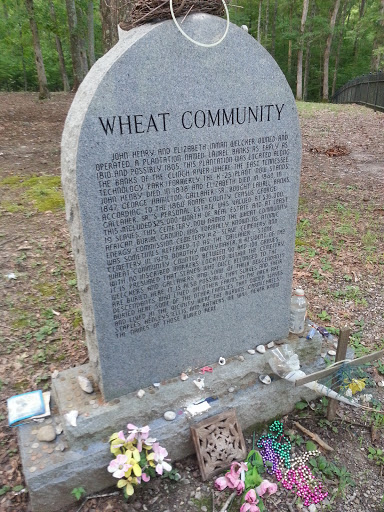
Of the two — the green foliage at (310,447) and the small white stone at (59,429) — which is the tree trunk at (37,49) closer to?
the small white stone at (59,429)

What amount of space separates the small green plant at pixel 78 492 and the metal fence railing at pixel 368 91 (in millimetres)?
16861

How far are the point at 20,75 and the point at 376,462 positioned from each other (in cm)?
2887

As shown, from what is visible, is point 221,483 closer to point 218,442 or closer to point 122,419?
point 218,442

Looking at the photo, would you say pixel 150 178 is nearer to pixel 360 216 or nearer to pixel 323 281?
pixel 323 281

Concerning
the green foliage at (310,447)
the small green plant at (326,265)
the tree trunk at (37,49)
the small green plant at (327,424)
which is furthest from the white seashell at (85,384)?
the tree trunk at (37,49)

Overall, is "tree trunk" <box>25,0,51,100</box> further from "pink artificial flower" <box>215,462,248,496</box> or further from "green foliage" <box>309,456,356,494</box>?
"green foliage" <box>309,456,356,494</box>

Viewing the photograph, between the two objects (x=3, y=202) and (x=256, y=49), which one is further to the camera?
(x=3, y=202)

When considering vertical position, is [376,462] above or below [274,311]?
below

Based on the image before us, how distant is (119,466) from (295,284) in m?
2.84

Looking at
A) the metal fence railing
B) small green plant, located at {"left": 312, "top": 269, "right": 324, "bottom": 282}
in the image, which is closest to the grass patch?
small green plant, located at {"left": 312, "top": 269, "right": 324, "bottom": 282}

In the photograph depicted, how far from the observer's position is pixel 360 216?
587 cm

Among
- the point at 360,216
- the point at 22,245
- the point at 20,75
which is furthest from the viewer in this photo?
the point at 20,75

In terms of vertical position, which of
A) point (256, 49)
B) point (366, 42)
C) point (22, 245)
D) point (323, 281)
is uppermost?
point (366, 42)

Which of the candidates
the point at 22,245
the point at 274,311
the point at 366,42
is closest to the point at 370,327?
the point at 274,311
